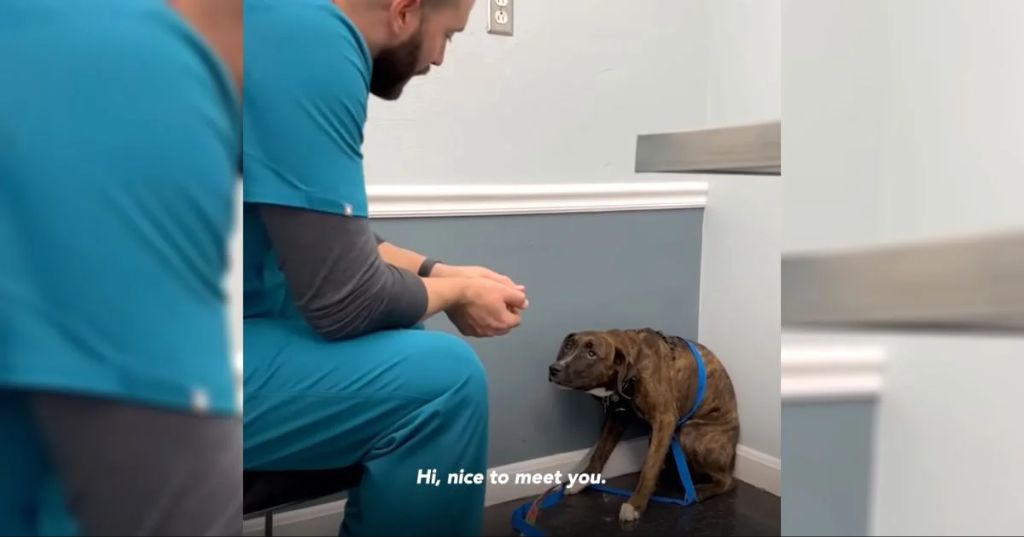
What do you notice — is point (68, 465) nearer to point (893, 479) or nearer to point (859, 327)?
point (859, 327)

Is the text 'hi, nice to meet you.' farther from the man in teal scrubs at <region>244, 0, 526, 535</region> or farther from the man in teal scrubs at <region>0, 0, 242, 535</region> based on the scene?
the man in teal scrubs at <region>0, 0, 242, 535</region>

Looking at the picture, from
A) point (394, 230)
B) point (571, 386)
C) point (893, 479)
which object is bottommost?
point (893, 479)

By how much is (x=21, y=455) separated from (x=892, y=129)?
81 cm

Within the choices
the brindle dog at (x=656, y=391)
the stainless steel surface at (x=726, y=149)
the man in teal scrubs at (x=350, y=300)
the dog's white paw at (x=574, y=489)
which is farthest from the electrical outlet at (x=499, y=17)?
the dog's white paw at (x=574, y=489)

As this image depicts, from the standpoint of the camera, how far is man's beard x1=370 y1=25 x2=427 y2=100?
629mm

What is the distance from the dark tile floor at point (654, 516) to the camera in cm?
63

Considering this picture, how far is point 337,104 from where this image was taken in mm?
608

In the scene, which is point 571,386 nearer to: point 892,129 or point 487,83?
point 487,83

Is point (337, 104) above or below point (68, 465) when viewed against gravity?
above

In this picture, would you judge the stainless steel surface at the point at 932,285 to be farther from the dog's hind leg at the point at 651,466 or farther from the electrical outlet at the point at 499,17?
the electrical outlet at the point at 499,17

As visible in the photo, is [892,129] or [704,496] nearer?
[704,496]

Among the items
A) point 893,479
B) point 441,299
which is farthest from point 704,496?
point 893,479

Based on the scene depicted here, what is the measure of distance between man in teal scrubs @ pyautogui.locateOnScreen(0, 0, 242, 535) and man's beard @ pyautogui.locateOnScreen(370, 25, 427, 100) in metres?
0.11

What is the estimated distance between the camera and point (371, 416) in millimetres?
633
